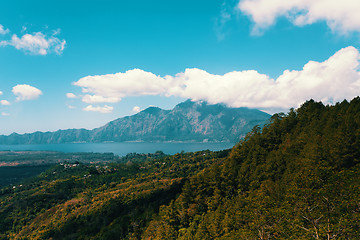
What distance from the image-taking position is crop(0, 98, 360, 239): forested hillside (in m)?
25.4

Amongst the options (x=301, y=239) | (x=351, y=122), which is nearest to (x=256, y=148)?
(x=351, y=122)

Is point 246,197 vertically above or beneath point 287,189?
beneath

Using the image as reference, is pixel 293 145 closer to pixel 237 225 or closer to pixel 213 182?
pixel 213 182

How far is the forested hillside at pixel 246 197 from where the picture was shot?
999 inches

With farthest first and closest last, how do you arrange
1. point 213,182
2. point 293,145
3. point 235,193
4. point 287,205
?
1. point 213,182
2. point 235,193
3. point 293,145
4. point 287,205

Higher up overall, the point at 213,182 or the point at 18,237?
the point at 213,182

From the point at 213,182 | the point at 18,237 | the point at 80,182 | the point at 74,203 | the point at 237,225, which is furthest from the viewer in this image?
the point at 80,182

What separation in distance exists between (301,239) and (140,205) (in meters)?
122

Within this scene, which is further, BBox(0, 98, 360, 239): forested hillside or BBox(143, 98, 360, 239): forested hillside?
BBox(0, 98, 360, 239): forested hillside

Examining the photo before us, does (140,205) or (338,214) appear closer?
(338,214)

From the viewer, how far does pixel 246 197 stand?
4847 centimetres

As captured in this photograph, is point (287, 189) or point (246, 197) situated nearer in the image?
point (287, 189)

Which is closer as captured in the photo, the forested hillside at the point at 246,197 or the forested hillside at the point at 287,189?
the forested hillside at the point at 287,189

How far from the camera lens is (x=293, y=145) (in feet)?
201
